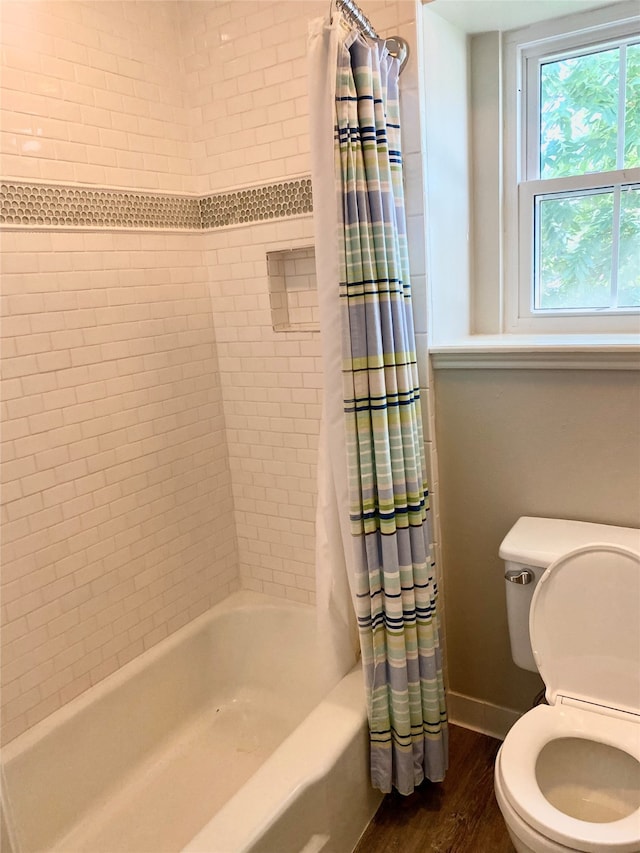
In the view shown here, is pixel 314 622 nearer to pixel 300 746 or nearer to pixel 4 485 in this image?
pixel 300 746

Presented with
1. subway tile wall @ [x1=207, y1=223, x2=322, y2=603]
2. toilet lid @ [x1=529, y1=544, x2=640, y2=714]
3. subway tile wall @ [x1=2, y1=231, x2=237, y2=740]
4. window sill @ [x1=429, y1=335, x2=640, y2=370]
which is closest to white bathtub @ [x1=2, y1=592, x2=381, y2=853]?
subway tile wall @ [x1=2, y1=231, x2=237, y2=740]

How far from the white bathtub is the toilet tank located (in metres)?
0.48

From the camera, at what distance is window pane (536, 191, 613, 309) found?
188 centimetres

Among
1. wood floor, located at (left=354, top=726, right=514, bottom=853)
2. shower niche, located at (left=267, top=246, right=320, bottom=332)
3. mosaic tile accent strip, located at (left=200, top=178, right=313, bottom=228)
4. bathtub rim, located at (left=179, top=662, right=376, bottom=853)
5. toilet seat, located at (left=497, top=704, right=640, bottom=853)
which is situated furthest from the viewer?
shower niche, located at (left=267, top=246, right=320, bottom=332)

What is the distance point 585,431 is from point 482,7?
119cm

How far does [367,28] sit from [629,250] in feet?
3.26

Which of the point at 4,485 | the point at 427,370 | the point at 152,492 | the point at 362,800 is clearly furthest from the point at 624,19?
the point at 362,800

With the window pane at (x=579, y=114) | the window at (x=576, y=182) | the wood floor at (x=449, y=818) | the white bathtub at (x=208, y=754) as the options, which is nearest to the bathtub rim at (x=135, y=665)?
the white bathtub at (x=208, y=754)

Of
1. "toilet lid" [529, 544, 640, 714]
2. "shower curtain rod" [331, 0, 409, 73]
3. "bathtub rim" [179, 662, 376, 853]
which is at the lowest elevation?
"bathtub rim" [179, 662, 376, 853]

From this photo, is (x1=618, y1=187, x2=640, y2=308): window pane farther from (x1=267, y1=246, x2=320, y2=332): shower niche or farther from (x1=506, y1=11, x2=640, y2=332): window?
(x1=267, y1=246, x2=320, y2=332): shower niche

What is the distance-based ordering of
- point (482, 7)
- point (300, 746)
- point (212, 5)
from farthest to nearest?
point (212, 5) < point (482, 7) < point (300, 746)

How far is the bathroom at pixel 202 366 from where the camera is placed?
166 cm

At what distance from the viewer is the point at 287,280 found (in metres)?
2.11

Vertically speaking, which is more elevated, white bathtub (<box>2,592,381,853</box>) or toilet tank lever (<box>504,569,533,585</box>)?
toilet tank lever (<box>504,569,533,585</box>)
